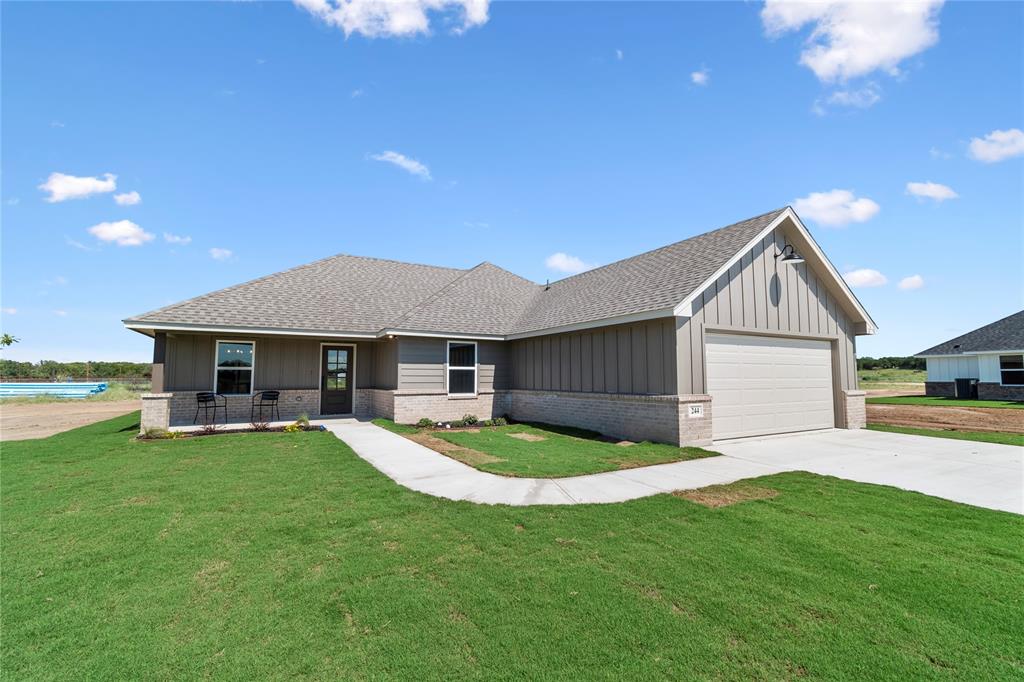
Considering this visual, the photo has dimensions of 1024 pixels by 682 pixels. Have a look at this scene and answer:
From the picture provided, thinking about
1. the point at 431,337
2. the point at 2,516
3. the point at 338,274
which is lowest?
the point at 2,516

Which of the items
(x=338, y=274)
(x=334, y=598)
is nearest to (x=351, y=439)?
(x=334, y=598)

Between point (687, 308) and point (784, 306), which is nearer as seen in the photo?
point (687, 308)

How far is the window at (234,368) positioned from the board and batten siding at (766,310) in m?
13.1

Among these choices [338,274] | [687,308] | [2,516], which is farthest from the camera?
[338,274]

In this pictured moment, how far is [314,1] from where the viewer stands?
9.14 metres

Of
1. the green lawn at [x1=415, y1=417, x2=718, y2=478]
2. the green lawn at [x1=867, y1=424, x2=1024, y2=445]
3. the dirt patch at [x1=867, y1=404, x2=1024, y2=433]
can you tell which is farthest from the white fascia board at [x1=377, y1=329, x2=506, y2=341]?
the dirt patch at [x1=867, y1=404, x2=1024, y2=433]

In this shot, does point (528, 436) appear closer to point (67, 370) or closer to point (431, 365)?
point (431, 365)

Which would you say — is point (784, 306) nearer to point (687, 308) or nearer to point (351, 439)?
point (687, 308)

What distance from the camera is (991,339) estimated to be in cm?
2592

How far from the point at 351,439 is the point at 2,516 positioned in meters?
6.03

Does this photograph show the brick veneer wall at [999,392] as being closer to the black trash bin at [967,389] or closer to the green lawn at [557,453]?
the black trash bin at [967,389]

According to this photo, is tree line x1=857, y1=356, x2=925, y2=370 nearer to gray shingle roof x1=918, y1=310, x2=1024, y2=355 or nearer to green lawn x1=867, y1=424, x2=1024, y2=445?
gray shingle roof x1=918, y1=310, x2=1024, y2=355

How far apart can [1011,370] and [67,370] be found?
7294 centimetres

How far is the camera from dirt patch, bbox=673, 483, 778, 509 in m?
5.71
